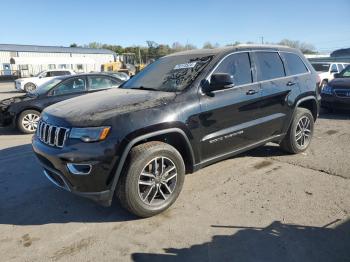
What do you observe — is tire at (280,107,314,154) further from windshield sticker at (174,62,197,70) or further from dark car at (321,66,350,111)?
dark car at (321,66,350,111)

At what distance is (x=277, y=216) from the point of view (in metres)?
3.64

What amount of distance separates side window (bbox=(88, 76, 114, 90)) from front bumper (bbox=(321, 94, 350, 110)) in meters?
6.09

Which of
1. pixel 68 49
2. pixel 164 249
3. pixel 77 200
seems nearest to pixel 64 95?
pixel 77 200

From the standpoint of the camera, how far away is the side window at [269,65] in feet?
16.4

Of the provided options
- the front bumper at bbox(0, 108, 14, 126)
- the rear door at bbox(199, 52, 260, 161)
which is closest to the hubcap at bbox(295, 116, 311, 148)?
the rear door at bbox(199, 52, 260, 161)

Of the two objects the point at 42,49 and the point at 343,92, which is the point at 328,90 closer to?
the point at 343,92

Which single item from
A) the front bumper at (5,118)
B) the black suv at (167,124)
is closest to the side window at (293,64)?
the black suv at (167,124)

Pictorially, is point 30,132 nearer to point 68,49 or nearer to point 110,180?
point 110,180

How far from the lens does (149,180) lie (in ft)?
12.3

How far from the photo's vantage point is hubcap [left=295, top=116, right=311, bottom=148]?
5.71 m

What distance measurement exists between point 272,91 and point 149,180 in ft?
8.01

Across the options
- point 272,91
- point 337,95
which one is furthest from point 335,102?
point 272,91

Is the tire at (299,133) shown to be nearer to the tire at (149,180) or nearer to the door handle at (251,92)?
the door handle at (251,92)

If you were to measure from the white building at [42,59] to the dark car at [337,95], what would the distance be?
1572 inches
